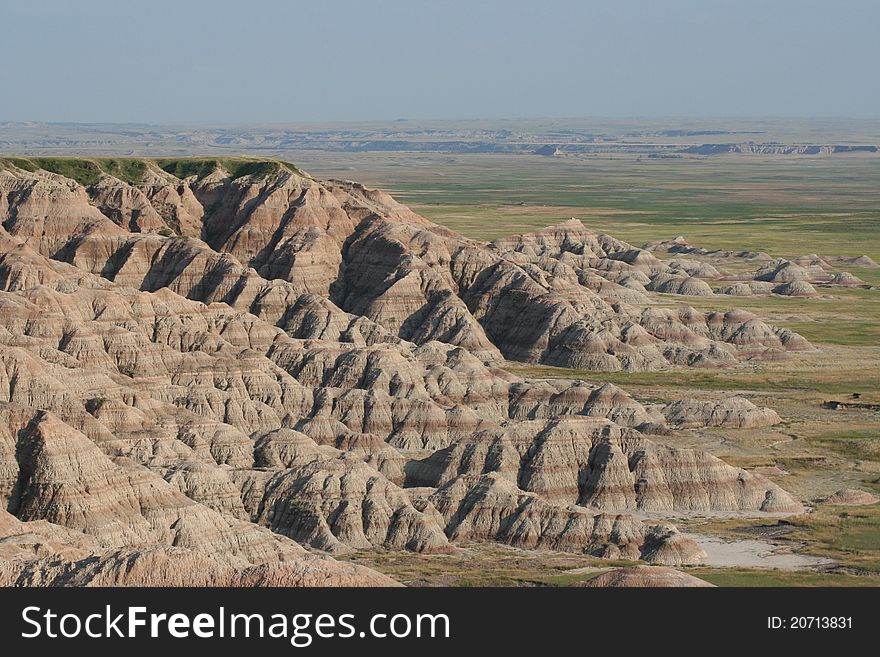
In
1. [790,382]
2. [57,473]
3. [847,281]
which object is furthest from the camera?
[847,281]

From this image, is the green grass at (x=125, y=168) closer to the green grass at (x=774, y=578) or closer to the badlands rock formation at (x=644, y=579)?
the green grass at (x=774, y=578)

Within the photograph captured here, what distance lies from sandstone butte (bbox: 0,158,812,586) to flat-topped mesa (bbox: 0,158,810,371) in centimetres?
28

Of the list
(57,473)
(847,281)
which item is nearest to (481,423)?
(57,473)

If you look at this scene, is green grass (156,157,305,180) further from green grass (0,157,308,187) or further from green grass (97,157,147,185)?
green grass (97,157,147,185)

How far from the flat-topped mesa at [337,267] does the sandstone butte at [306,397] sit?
0.91 ft

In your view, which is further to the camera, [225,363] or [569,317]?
[569,317]

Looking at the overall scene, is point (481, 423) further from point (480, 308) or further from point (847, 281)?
point (847, 281)

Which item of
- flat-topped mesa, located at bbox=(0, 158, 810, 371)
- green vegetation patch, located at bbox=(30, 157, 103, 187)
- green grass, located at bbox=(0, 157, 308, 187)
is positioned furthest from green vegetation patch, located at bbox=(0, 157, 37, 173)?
green vegetation patch, located at bbox=(30, 157, 103, 187)

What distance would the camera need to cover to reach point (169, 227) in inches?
6358

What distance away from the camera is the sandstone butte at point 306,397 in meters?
66.8

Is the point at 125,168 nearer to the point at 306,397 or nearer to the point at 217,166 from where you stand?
the point at 217,166

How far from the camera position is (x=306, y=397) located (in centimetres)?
9706

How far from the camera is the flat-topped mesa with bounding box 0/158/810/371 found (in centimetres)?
13212

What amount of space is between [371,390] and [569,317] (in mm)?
39499
